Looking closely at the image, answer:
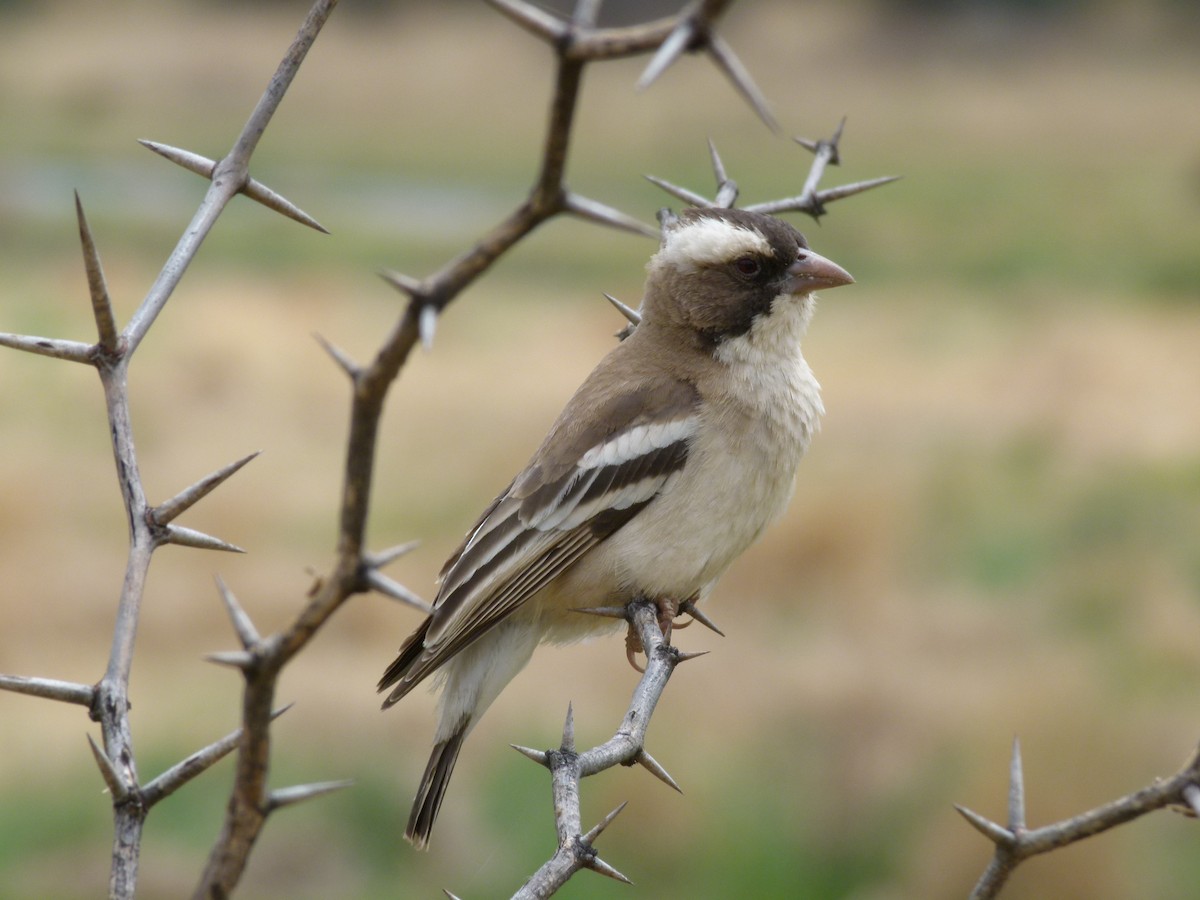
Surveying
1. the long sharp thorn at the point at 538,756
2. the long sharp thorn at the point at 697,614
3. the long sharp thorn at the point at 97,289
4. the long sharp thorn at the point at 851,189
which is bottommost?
the long sharp thorn at the point at 538,756

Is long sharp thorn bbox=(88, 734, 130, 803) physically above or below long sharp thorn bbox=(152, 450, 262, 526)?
below

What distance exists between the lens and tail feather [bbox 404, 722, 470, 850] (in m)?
3.93

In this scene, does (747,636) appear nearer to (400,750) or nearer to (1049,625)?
(1049,625)

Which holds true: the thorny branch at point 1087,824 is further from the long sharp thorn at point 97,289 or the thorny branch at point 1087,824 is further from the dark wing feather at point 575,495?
the dark wing feather at point 575,495

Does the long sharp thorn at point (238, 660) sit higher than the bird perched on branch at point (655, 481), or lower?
lower

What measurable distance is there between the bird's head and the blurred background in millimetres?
714

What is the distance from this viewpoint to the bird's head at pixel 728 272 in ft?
13.6

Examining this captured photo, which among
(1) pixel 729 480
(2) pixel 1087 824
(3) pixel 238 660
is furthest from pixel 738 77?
(1) pixel 729 480

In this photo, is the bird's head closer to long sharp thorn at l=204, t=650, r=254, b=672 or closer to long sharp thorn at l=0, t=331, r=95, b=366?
long sharp thorn at l=0, t=331, r=95, b=366

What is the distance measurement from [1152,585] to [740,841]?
5.94 meters

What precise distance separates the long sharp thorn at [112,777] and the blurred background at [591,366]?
708mm

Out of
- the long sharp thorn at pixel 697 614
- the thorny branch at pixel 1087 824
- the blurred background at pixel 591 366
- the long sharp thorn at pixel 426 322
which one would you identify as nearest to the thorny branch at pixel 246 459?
the long sharp thorn at pixel 426 322

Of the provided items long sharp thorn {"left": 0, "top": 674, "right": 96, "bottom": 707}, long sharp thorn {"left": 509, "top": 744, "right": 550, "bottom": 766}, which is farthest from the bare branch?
long sharp thorn {"left": 509, "top": 744, "right": 550, "bottom": 766}

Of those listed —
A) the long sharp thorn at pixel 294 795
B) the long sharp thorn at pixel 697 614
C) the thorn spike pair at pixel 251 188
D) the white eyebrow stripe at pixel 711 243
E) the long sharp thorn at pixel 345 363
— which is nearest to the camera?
the long sharp thorn at pixel 345 363
